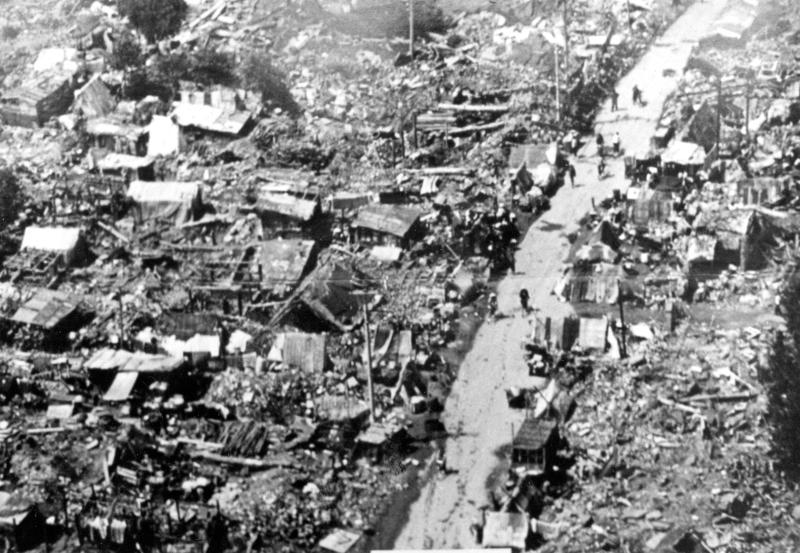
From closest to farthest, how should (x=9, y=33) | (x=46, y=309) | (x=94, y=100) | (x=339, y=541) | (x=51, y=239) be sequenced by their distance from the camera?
(x=339, y=541) < (x=46, y=309) < (x=51, y=239) < (x=94, y=100) < (x=9, y=33)

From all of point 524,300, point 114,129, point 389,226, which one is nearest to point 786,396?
point 524,300

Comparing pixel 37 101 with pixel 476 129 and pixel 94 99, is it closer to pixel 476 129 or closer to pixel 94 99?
pixel 94 99

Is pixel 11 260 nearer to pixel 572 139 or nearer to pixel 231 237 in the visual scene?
pixel 231 237

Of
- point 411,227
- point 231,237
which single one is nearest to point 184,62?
point 231,237

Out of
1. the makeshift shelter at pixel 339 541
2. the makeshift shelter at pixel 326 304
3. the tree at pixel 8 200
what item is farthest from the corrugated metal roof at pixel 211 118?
the makeshift shelter at pixel 339 541

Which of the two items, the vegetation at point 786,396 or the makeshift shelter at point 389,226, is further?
the makeshift shelter at point 389,226

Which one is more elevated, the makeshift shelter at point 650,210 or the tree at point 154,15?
the tree at point 154,15

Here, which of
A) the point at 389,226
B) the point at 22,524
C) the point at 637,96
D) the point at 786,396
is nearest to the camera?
the point at 786,396

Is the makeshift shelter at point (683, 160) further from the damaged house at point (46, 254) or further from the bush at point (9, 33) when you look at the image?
the bush at point (9, 33)
